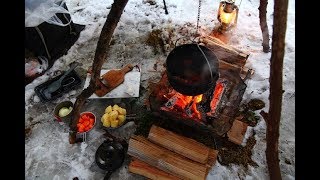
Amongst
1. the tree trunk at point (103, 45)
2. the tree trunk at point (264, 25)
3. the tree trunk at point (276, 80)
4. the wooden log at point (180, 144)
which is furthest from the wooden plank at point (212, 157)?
the tree trunk at point (264, 25)

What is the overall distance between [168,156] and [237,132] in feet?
4.43

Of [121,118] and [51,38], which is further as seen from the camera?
[51,38]

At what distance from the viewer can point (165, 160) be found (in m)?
4.55

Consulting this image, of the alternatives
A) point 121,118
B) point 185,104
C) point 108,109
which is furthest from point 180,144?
point 108,109

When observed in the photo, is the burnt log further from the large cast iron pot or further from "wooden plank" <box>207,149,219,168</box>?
the large cast iron pot

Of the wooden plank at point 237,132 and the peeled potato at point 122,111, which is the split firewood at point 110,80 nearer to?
the peeled potato at point 122,111

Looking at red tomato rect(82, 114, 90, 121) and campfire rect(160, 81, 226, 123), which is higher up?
campfire rect(160, 81, 226, 123)

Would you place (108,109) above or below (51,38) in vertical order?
below

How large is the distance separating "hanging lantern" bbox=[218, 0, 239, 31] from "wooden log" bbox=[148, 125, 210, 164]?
3.24 metres

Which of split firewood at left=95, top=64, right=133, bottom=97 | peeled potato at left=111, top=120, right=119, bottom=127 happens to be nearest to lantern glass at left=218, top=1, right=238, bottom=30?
split firewood at left=95, top=64, right=133, bottom=97

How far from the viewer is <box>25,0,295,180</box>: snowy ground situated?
16.2ft

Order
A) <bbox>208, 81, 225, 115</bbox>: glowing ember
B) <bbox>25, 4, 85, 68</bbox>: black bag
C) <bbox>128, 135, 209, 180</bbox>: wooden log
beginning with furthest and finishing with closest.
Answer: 1. <bbox>25, 4, 85, 68</bbox>: black bag
2. <bbox>208, 81, 225, 115</bbox>: glowing ember
3. <bbox>128, 135, 209, 180</bbox>: wooden log

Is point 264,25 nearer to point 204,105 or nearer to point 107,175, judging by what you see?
point 204,105
